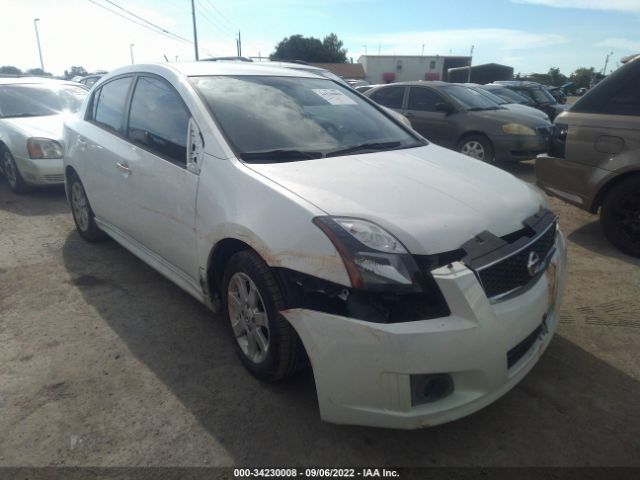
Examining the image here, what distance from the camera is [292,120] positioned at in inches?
115

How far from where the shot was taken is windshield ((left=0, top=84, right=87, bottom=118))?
671 cm

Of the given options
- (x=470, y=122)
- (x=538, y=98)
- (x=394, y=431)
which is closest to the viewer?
(x=394, y=431)

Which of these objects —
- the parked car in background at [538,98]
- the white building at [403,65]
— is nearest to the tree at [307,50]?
the white building at [403,65]

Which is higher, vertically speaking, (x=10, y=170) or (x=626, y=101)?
(x=626, y=101)

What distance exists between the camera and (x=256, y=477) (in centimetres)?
199

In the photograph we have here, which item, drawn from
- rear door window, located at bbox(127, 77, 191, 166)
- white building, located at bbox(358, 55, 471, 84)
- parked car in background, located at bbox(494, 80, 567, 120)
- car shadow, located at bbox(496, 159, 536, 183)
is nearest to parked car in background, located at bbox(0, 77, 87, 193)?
rear door window, located at bbox(127, 77, 191, 166)

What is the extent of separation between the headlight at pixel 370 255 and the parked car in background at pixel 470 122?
6.52 m

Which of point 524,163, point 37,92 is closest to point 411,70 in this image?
point 524,163

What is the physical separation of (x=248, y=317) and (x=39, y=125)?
5.52 metres

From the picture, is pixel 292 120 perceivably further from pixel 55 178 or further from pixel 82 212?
pixel 55 178

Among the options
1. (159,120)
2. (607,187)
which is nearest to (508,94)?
(607,187)

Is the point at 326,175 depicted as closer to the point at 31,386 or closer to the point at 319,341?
the point at 319,341

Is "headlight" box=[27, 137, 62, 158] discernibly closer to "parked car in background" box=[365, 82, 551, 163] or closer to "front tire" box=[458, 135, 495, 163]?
"parked car in background" box=[365, 82, 551, 163]

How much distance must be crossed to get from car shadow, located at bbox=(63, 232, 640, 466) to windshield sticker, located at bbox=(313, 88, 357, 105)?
1768 millimetres
